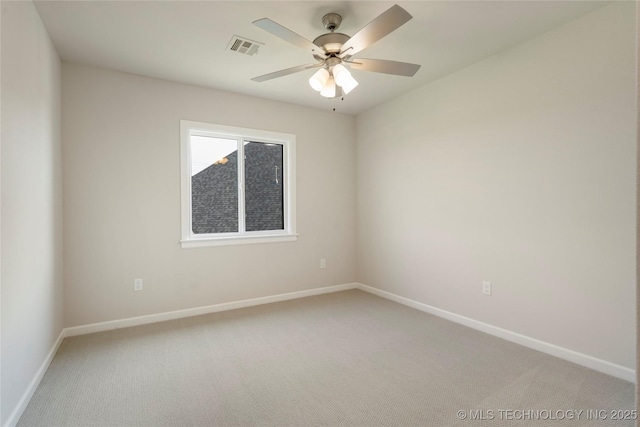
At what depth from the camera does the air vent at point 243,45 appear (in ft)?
8.59

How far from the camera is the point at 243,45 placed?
2693 mm

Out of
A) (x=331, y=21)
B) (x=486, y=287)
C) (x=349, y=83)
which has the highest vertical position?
(x=331, y=21)

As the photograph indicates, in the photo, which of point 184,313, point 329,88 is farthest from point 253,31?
point 184,313

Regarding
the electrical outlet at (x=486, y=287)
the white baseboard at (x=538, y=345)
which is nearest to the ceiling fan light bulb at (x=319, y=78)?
the electrical outlet at (x=486, y=287)

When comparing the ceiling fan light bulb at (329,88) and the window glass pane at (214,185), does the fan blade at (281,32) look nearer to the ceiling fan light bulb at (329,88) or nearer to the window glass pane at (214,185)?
the ceiling fan light bulb at (329,88)

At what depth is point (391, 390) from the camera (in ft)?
6.88

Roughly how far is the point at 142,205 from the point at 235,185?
1.04 meters

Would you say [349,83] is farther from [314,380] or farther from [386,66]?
[314,380]

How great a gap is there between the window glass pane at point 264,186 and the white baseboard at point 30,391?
2141mm

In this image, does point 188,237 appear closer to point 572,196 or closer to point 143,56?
point 143,56

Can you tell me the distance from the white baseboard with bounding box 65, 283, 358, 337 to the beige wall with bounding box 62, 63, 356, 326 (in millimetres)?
52

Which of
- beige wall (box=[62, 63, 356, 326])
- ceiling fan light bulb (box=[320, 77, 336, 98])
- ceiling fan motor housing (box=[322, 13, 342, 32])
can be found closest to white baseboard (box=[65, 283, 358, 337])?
beige wall (box=[62, 63, 356, 326])

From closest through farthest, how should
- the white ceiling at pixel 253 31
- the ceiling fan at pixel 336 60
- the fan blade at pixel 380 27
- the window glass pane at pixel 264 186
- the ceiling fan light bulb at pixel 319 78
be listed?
the fan blade at pixel 380 27 < the ceiling fan at pixel 336 60 < the white ceiling at pixel 253 31 < the ceiling fan light bulb at pixel 319 78 < the window glass pane at pixel 264 186

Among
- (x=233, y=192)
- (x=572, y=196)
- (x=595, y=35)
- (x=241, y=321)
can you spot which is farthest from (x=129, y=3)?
(x=572, y=196)
